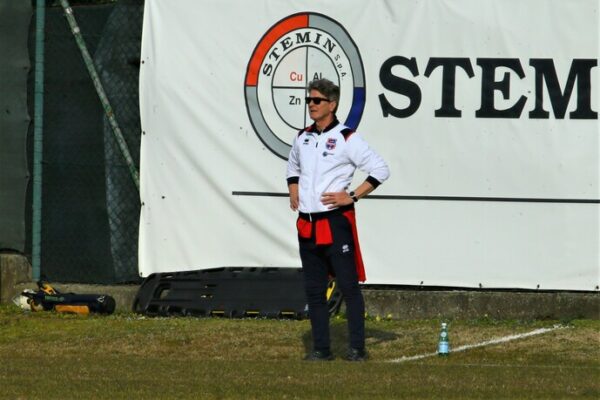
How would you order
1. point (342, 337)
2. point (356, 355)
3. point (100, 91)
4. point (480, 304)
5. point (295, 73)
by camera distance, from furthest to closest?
point (100, 91) < point (295, 73) < point (480, 304) < point (342, 337) < point (356, 355)

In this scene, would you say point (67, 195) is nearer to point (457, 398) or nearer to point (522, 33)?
point (522, 33)

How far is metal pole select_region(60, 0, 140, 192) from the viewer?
1298cm

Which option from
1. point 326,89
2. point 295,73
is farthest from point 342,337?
point 295,73

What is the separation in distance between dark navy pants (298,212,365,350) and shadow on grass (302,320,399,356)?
2.32ft

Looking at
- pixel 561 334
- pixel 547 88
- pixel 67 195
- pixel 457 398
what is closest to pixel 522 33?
pixel 547 88

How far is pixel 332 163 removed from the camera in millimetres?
9633

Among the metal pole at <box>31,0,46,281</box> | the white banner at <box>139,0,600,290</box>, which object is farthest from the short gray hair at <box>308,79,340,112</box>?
the metal pole at <box>31,0,46,281</box>

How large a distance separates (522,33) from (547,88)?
21.3 inches

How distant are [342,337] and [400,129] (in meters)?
2.20

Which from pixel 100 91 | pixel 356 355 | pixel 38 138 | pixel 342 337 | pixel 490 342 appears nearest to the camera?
pixel 356 355

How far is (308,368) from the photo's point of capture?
29.8 ft

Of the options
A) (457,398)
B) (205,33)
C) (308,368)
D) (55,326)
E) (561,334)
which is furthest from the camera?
(205,33)

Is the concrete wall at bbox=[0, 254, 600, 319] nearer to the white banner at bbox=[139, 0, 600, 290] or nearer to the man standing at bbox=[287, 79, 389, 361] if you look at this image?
the white banner at bbox=[139, 0, 600, 290]

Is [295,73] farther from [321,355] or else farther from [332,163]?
[321,355]
